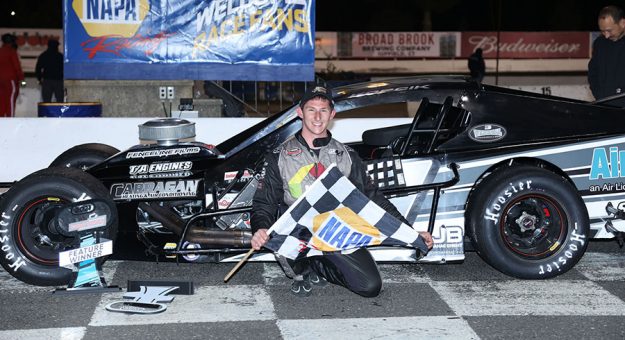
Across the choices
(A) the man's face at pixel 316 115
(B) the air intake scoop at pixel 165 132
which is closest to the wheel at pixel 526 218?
(A) the man's face at pixel 316 115

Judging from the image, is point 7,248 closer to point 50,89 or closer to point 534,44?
point 50,89

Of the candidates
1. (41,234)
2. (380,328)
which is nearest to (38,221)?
(41,234)

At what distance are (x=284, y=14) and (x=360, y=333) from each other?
7.78 m

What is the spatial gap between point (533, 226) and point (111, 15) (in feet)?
24.6

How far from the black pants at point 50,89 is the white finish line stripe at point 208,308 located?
12.4 metres

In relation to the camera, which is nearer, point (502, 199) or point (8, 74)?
point (502, 199)

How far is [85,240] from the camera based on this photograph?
6047 millimetres

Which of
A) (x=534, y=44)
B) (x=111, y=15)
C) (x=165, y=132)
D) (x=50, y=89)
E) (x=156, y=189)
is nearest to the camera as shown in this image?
(x=156, y=189)

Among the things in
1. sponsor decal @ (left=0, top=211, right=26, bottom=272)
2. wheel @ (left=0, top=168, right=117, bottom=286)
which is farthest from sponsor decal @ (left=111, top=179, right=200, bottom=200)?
sponsor decal @ (left=0, top=211, right=26, bottom=272)

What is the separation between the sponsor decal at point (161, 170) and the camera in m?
6.40

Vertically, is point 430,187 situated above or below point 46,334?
above

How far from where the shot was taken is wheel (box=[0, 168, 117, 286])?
6.13 m

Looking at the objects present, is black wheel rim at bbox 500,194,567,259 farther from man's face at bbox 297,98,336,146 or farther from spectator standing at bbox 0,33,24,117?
spectator standing at bbox 0,33,24,117

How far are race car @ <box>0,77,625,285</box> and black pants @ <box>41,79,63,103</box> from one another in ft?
37.9
